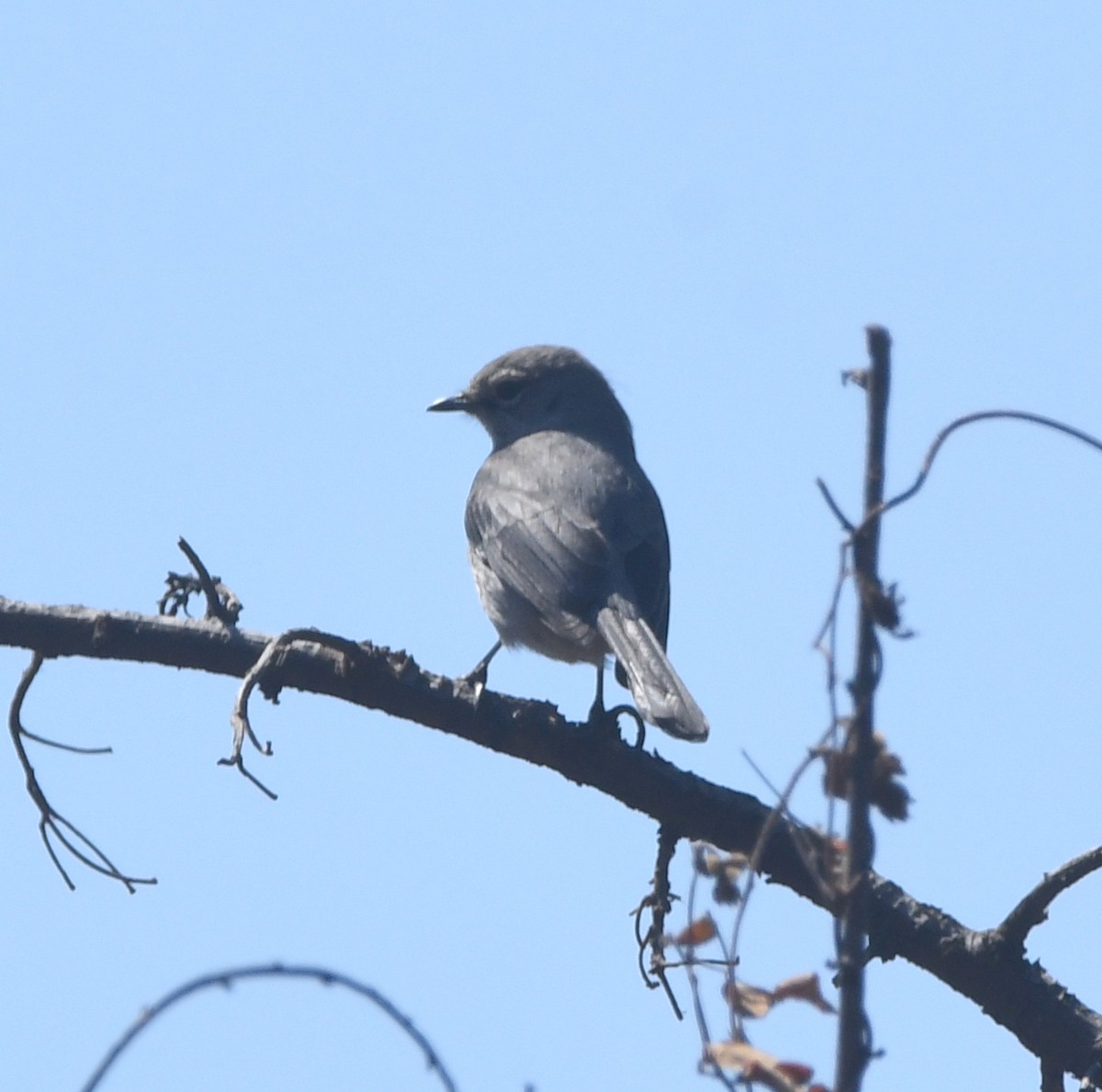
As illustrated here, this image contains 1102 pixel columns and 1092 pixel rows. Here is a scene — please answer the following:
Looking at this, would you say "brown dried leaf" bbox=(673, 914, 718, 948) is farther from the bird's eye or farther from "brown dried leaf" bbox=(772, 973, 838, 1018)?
the bird's eye

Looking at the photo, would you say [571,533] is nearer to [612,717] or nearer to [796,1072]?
[612,717]

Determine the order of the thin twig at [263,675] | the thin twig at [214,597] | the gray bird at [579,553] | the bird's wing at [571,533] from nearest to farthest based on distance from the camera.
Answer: the thin twig at [263,675]
the thin twig at [214,597]
the gray bird at [579,553]
the bird's wing at [571,533]

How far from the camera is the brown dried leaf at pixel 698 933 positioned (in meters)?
2.69

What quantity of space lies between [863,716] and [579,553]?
527 centimetres

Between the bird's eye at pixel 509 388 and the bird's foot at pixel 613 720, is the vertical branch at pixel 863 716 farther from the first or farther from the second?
the bird's eye at pixel 509 388

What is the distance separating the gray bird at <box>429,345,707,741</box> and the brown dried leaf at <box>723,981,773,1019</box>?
2665 millimetres

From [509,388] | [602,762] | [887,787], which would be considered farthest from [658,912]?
[509,388]

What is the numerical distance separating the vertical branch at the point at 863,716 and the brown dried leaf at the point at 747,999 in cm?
59

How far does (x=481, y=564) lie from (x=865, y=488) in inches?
229

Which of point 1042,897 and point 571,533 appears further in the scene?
point 571,533

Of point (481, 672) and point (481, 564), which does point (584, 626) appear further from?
point (481, 564)

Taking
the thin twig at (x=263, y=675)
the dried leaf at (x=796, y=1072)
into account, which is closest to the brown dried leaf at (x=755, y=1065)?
the dried leaf at (x=796, y=1072)

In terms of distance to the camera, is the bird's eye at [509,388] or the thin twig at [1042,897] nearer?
the thin twig at [1042,897]

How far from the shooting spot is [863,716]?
5.75 ft
